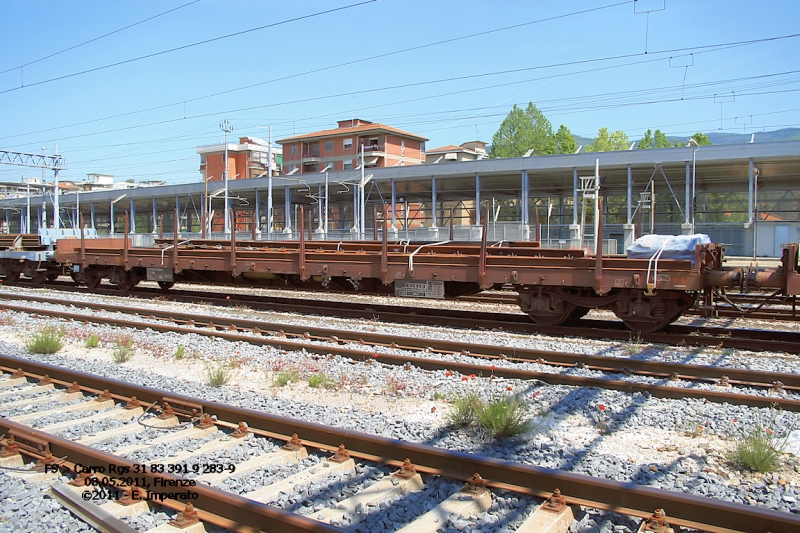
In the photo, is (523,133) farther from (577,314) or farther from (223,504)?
(223,504)

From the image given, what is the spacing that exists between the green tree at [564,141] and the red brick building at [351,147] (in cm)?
1707

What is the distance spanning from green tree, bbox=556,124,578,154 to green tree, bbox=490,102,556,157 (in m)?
0.92

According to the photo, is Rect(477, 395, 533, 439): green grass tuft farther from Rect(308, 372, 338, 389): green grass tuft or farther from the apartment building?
the apartment building

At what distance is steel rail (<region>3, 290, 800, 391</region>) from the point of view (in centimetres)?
703

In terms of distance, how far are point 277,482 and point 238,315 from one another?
30.3 feet

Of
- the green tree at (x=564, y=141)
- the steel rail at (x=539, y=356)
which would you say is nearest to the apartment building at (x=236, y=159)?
the green tree at (x=564, y=141)

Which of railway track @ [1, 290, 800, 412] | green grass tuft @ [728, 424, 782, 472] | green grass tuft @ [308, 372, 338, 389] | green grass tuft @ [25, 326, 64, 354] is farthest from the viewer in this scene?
green grass tuft @ [25, 326, 64, 354]

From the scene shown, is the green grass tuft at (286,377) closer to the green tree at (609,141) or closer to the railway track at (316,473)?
the railway track at (316,473)

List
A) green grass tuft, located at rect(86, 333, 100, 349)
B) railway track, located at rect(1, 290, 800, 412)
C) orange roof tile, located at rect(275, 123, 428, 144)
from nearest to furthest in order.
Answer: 1. railway track, located at rect(1, 290, 800, 412)
2. green grass tuft, located at rect(86, 333, 100, 349)
3. orange roof tile, located at rect(275, 123, 428, 144)

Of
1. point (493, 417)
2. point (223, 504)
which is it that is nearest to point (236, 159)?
point (493, 417)

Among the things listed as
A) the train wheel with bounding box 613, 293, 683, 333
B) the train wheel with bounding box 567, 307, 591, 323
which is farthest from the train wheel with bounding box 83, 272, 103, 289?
the train wheel with bounding box 613, 293, 683, 333

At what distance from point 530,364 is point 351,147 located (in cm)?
6555

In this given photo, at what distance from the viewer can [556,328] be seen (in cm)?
1043

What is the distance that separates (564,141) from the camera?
244 ft
